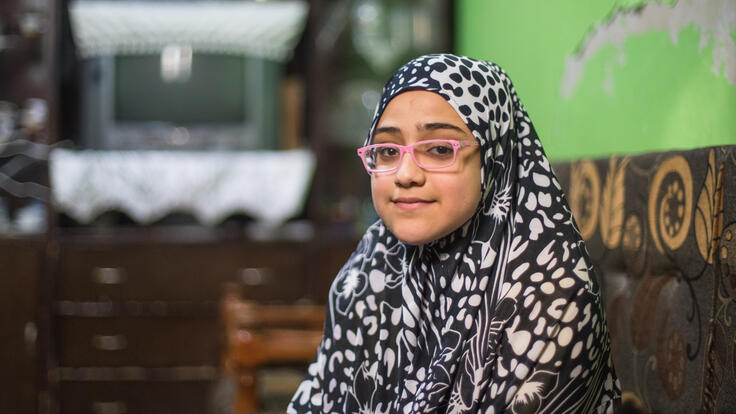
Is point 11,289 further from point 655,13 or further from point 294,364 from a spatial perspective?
point 655,13

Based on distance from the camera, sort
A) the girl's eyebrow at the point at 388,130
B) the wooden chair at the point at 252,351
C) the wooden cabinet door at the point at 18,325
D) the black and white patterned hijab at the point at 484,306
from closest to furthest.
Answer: the black and white patterned hijab at the point at 484,306 < the girl's eyebrow at the point at 388,130 < the wooden chair at the point at 252,351 < the wooden cabinet door at the point at 18,325

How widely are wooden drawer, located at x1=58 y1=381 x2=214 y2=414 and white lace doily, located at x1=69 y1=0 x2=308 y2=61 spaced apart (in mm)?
1452

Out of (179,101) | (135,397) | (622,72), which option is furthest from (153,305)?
(622,72)

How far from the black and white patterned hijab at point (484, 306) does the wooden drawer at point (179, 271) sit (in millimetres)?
1945

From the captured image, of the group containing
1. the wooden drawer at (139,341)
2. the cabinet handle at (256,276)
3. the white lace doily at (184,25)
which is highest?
the white lace doily at (184,25)

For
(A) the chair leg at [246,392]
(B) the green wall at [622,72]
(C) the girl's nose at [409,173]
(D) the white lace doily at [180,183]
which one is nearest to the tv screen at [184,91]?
(D) the white lace doily at [180,183]

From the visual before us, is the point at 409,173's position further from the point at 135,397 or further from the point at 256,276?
→ the point at 135,397

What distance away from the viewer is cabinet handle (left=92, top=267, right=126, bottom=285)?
10.0 ft

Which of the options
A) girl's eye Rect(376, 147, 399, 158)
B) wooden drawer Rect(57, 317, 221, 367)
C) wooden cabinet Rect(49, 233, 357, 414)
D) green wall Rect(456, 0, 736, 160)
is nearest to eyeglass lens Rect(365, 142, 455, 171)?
girl's eye Rect(376, 147, 399, 158)

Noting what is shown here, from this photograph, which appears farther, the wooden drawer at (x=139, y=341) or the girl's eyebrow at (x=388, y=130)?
the wooden drawer at (x=139, y=341)

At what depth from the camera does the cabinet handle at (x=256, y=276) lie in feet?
10.2

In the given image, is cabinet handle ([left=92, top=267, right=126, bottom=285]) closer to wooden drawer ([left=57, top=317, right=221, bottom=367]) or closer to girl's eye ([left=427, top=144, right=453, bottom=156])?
wooden drawer ([left=57, top=317, right=221, bottom=367])

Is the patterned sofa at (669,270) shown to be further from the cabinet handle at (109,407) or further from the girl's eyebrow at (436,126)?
the cabinet handle at (109,407)

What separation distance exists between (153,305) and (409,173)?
7.69 feet
